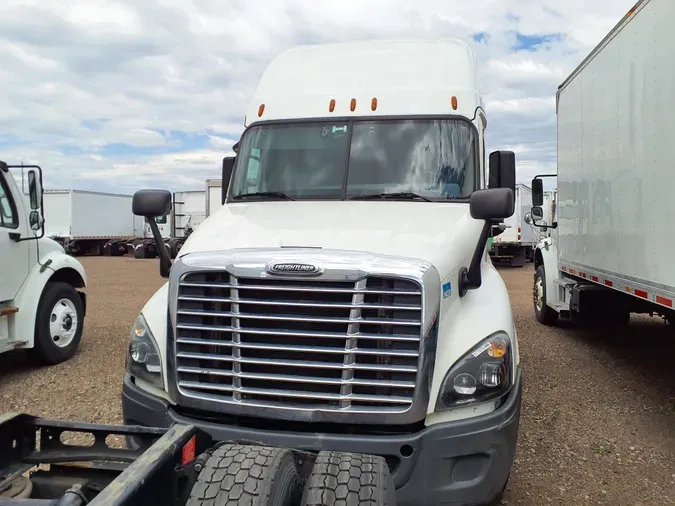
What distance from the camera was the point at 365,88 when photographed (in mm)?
4875

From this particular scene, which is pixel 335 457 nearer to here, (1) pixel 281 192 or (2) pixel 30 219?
(1) pixel 281 192

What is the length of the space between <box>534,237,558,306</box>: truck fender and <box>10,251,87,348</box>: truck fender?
6.95m

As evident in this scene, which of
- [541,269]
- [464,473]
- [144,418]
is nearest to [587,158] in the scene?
[541,269]

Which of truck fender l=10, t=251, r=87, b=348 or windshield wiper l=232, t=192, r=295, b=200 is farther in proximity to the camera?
truck fender l=10, t=251, r=87, b=348

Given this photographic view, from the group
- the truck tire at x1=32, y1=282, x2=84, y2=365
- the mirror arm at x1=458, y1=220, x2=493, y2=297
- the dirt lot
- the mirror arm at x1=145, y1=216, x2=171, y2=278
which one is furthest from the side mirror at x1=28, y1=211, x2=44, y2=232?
the mirror arm at x1=458, y1=220, x2=493, y2=297

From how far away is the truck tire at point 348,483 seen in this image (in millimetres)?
2109

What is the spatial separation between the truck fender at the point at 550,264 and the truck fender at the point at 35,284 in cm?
695

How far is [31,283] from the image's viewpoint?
664 cm

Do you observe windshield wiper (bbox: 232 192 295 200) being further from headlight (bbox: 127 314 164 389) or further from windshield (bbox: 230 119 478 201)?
headlight (bbox: 127 314 164 389)

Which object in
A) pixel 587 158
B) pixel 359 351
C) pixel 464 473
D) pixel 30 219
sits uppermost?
pixel 587 158

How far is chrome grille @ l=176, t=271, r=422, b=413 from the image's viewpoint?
9.73 feet

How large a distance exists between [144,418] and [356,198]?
2101 millimetres

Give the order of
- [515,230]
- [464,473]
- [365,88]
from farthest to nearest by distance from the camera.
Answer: [515,230]
[365,88]
[464,473]

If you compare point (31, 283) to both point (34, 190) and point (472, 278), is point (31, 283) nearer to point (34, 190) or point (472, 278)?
point (34, 190)
